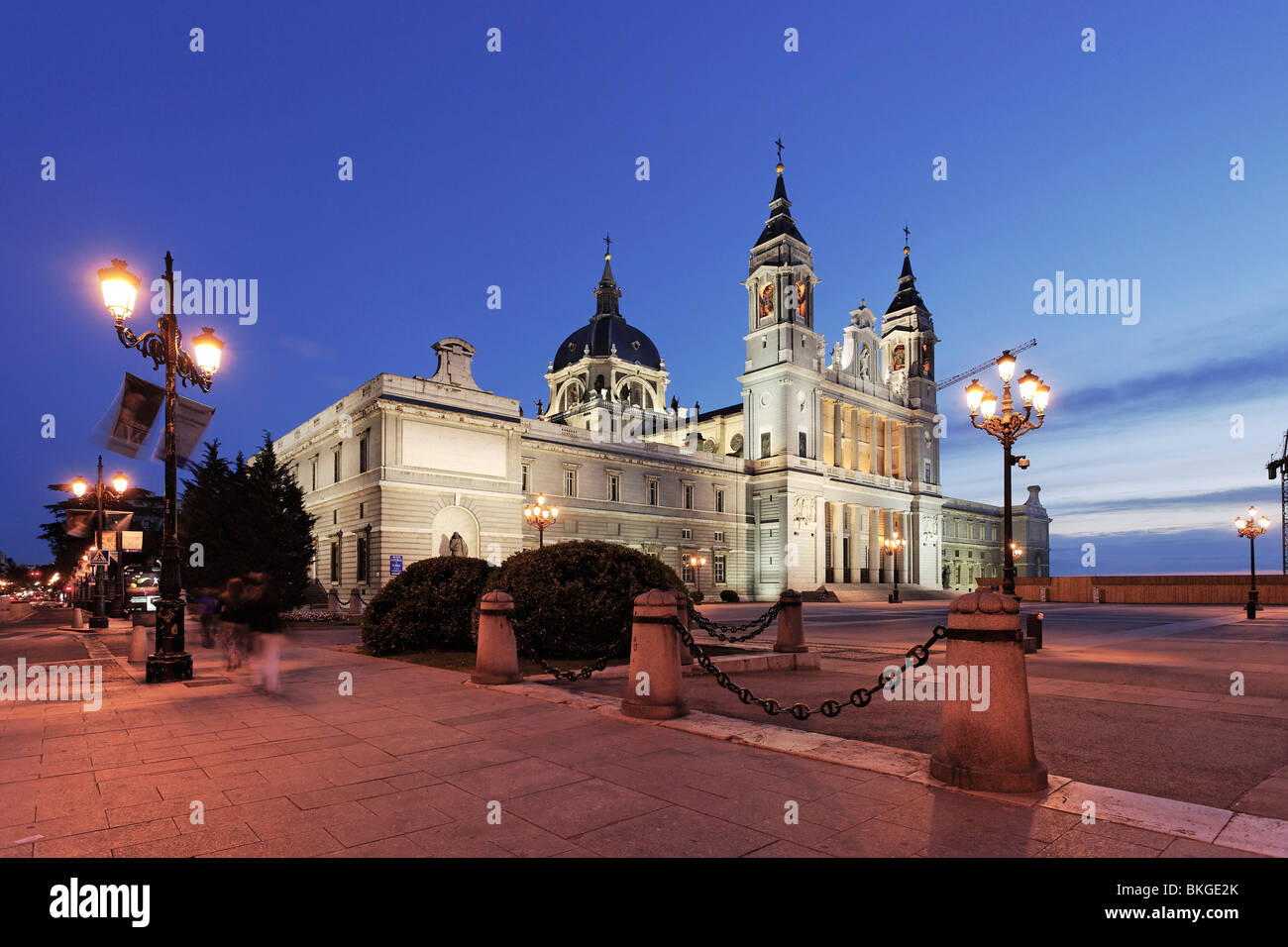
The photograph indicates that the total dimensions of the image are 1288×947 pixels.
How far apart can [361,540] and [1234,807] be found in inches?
1633

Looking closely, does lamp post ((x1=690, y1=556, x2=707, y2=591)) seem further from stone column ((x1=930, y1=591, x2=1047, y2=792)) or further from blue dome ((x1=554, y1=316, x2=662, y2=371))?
stone column ((x1=930, y1=591, x2=1047, y2=792))

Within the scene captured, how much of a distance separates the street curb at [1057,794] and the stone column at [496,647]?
292cm

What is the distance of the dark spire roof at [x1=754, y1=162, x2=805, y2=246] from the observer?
6756 cm

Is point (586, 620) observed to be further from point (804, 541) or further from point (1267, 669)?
point (804, 541)

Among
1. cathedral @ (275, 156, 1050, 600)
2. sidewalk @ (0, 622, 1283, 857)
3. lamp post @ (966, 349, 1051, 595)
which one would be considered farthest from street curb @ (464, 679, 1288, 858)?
cathedral @ (275, 156, 1050, 600)

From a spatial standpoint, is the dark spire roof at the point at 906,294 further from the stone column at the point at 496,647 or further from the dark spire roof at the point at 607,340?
the stone column at the point at 496,647

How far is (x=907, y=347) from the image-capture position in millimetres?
81000

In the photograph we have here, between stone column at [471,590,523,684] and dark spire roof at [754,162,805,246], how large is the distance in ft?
207

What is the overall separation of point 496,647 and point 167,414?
772cm

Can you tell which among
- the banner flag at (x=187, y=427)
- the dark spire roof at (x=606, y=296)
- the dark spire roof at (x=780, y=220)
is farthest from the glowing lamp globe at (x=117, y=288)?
the dark spire roof at (x=606, y=296)

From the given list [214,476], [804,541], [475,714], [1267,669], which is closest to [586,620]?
[475,714]

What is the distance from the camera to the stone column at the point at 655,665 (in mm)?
7965
